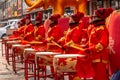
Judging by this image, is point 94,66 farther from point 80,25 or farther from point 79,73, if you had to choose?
point 80,25

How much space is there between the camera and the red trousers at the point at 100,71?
638cm

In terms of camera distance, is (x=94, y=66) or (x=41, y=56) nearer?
(x=94, y=66)

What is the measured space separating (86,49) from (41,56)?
1.60m

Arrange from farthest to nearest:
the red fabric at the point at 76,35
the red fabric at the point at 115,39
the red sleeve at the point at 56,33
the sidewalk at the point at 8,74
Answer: the sidewalk at the point at 8,74 → the red sleeve at the point at 56,33 → the red fabric at the point at 76,35 → the red fabric at the point at 115,39

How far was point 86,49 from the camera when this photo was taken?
240 inches

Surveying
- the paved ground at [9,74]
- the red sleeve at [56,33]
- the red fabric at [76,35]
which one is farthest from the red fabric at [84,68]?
the paved ground at [9,74]

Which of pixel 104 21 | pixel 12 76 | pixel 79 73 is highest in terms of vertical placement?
pixel 104 21

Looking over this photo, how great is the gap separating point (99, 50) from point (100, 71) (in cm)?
48

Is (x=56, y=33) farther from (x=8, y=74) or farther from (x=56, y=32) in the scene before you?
(x=8, y=74)

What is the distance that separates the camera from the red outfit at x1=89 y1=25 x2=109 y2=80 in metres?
6.08

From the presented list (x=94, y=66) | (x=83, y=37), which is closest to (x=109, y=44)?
(x=94, y=66)

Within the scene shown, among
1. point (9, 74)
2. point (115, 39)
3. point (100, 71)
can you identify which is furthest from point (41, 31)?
point (115, 39)

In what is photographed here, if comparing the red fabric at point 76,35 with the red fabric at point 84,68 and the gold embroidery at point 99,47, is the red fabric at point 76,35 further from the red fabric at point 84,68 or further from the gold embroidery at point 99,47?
the gold embroidery at point 99,47

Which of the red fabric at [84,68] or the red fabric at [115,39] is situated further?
the red fabric at [84,68]
